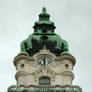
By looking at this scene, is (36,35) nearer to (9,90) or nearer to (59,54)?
(59,54)

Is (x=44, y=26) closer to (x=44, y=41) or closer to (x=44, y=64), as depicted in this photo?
(x=44, y=41)

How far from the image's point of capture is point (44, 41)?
208ft

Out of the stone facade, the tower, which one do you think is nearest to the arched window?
the tower

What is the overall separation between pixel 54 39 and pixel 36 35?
2033 mm

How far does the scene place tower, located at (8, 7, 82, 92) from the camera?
57219mm

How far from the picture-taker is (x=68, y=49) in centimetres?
6341

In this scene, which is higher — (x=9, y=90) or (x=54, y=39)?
(x=54, y=39)

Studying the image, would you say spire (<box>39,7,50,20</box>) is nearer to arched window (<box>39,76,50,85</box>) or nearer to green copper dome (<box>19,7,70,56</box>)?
green copper dome (<box>19,7,70,56</box>)

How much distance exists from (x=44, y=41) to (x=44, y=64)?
3.33 metres

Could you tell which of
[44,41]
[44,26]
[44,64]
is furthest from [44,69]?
[44,26]

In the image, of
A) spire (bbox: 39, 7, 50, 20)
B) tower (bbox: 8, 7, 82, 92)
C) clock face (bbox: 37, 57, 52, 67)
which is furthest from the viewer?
spire (bbox: 39, 7, 50, 20)

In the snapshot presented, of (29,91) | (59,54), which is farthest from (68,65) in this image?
(29,91)

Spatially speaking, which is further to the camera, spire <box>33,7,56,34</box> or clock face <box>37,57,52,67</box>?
spire <box>33,7,56,34</box>

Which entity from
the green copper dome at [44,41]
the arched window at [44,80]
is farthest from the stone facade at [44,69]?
the green copper dome at [44,41]
